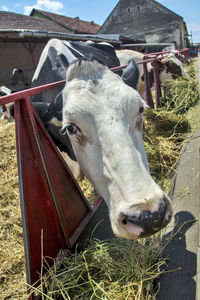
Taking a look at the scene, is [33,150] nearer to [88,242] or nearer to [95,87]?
[95,87]

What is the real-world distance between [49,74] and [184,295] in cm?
251

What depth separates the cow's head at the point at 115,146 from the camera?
4.04 feet

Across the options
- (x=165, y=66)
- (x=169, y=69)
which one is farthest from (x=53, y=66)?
(x=169, y=69)

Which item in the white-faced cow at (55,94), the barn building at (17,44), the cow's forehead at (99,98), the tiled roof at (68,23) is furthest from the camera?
the tiled roof at (68,23)

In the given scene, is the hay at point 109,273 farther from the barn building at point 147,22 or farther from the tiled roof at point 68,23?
the barn building at point 147,22

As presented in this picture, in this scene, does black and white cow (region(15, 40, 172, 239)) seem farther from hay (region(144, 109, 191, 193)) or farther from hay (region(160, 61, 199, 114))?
hay (region(160, 61, 199, 114))

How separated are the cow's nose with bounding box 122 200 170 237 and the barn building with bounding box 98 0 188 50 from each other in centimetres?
3026

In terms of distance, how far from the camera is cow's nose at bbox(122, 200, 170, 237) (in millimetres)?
1186

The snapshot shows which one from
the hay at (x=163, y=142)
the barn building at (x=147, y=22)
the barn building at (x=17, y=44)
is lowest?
the hay at (x=163, y=142)

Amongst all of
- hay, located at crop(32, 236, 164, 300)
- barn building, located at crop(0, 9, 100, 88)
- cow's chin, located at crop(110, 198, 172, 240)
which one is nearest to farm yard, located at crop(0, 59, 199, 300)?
hay, located at crop(32, 236, 164, 300)

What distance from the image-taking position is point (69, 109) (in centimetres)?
167

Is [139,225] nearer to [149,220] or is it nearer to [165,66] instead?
[149,220]

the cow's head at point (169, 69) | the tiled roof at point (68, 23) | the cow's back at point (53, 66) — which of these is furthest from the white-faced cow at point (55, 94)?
the tiled roof at point (68, 23)

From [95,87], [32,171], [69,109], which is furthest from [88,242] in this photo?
[95,87]
